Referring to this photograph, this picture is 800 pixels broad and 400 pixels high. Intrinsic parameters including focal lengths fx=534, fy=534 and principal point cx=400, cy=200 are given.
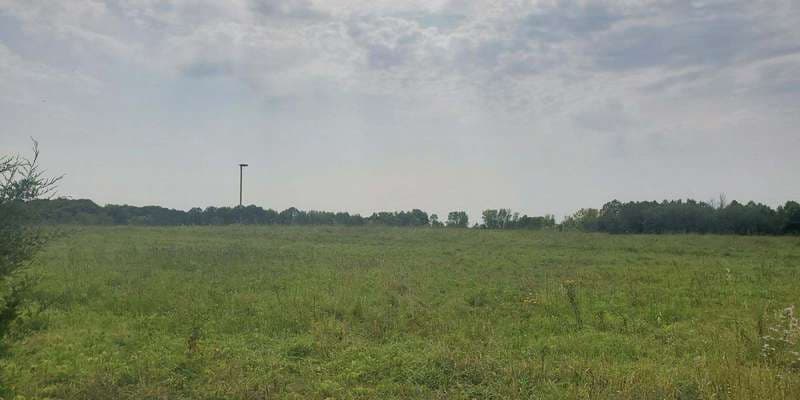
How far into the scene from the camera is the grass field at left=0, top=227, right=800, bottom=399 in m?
6.30

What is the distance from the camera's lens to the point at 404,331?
9367mm

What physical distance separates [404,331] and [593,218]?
1963 inches

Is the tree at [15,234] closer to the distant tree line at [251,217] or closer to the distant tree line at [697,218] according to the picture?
the distant tree line at [697,218]

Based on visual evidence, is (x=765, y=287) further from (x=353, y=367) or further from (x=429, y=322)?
(x=353, y=367)

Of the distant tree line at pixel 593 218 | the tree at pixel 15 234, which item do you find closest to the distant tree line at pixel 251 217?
the distant tree line at pixel 593 218

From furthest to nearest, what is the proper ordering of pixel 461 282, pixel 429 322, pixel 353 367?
pixel 461 282, pixel 429 322, pixel 353 367

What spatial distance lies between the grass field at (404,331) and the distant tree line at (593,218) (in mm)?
10896

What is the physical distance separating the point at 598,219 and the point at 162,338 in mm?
49228

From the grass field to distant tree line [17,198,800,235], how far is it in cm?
1090

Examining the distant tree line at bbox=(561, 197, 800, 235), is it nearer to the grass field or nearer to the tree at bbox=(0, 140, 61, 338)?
the grass field

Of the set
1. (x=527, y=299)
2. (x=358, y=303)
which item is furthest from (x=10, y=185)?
(x=527, y=299)

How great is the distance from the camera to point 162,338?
28.5 ft

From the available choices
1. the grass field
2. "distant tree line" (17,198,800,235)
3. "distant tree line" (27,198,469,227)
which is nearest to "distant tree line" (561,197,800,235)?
"distant tree line" (17,198,800,235)

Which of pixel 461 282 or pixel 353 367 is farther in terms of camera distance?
pixel 461 282
